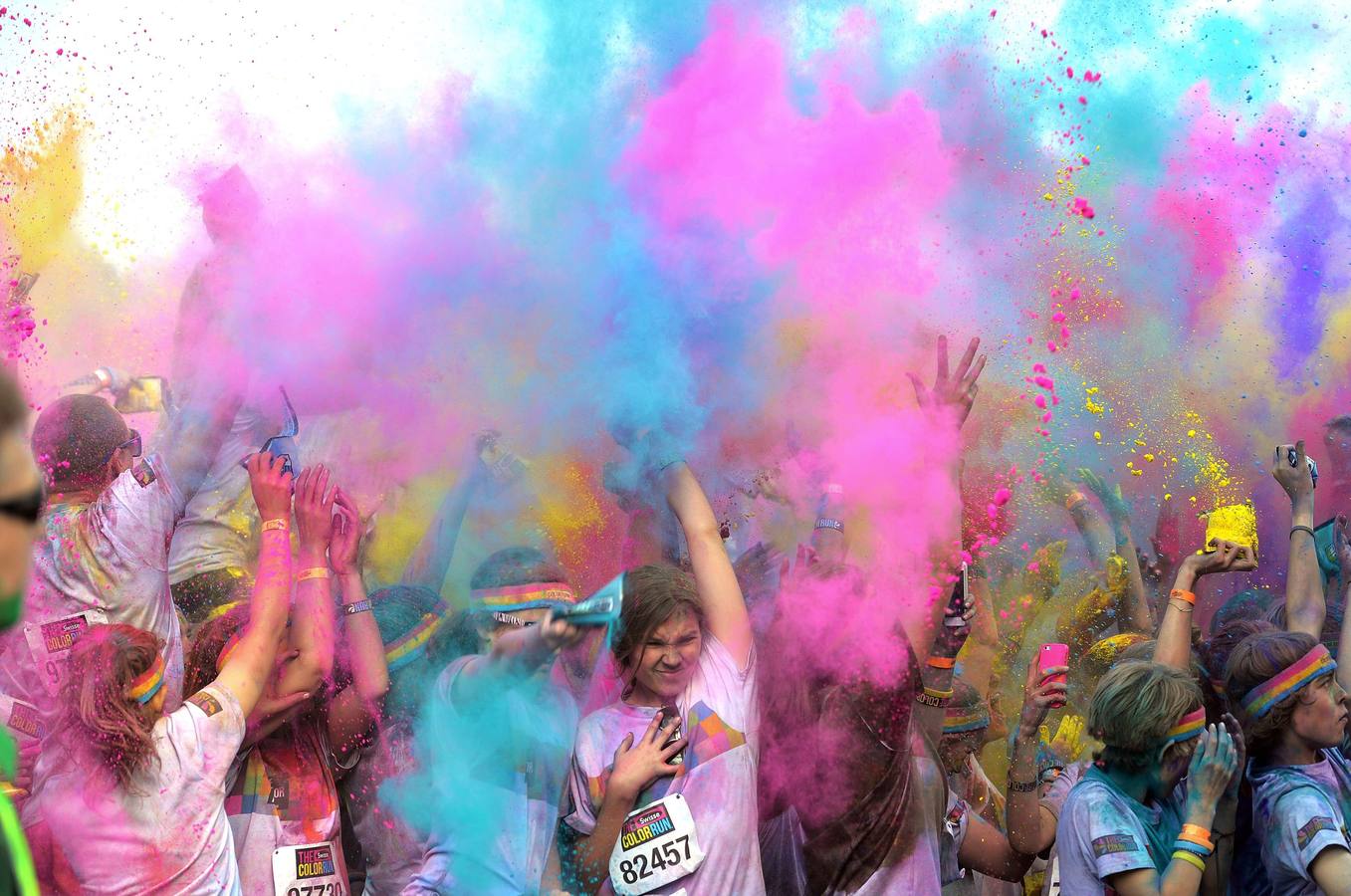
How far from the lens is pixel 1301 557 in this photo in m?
4.36

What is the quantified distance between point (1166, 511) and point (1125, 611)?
2.05ft

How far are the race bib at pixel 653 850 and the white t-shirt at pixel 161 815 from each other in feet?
3.11

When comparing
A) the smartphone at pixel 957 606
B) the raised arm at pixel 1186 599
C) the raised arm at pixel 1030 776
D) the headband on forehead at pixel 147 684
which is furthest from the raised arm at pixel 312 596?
the raised arm at pixel 1186 599

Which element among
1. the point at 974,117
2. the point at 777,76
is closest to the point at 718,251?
the point at 777,76

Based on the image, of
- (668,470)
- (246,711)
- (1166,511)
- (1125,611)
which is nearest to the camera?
(246,711)

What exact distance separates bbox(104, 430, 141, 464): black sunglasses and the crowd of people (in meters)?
0.01

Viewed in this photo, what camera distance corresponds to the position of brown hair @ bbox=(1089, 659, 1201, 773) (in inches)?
136

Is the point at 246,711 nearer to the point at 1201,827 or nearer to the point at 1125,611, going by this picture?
the point at 1201,827

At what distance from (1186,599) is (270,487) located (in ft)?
8.65

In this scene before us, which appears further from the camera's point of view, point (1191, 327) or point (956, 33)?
point (1191, 327)

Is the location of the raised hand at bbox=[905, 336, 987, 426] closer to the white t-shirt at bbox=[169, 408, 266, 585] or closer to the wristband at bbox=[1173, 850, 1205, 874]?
the wristband at bbox=[1173, 850, 1205, 874]

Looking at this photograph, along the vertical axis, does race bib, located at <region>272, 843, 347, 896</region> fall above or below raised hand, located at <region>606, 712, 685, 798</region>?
below

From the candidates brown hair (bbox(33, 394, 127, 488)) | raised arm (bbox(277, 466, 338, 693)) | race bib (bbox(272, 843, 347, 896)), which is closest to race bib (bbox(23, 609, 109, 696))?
brown hair (bbox(33, 394, 127, 488))

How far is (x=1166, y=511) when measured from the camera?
5.29m
